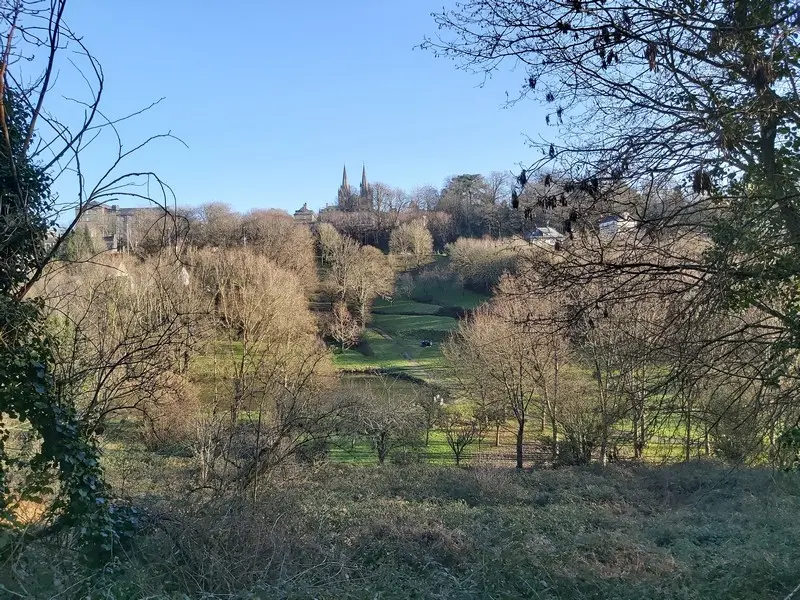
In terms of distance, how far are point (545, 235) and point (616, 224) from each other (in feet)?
2.96

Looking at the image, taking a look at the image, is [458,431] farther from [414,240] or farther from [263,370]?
[414,240]

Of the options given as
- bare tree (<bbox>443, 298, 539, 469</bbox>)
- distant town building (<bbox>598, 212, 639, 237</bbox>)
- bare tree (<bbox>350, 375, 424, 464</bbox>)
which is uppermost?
distant town building (<bbox>598, 212, 639, 237</bbox>)

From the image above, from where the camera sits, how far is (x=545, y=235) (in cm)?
623

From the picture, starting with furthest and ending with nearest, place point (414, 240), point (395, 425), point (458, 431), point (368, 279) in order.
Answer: point (414, 240) < point (368, 279) < point (458, 431) < point (395, 425)

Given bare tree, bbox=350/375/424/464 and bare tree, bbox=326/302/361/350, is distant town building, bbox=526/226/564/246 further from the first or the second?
bare tree, bbox=326/302/361/350

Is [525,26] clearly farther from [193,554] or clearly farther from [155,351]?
[193,554]

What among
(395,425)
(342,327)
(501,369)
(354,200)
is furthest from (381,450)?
(354,200)

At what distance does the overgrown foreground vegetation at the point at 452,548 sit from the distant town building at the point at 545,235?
3887 millimetres

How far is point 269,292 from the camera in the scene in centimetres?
2700

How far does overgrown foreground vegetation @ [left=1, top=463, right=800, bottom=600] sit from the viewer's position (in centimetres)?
526

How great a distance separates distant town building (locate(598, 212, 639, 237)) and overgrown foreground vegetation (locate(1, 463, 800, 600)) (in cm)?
403

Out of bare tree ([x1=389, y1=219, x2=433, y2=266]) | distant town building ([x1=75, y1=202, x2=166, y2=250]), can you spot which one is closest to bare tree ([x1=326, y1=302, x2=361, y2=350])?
bare tree ([x1=389, y1=219, x2=433, y2=266])

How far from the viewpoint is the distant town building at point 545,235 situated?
241 inches

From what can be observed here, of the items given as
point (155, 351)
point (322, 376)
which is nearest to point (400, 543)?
point (155, 351)
